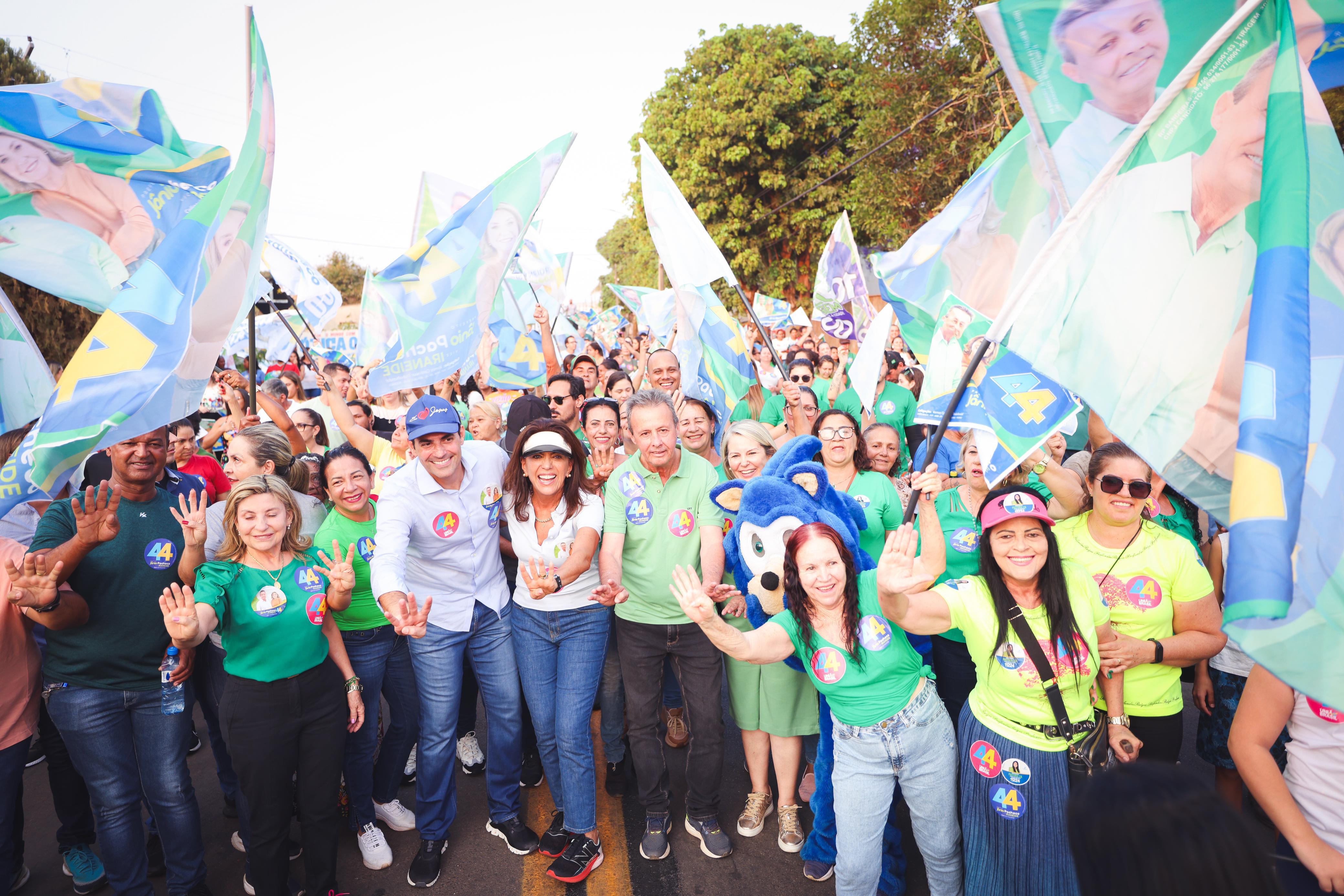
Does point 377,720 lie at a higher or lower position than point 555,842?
higher

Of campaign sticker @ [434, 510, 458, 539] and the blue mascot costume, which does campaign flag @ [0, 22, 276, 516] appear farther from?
the blue mascot costume

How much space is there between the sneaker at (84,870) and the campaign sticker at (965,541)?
4.40m

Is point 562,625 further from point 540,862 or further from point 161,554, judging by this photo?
point 161,554

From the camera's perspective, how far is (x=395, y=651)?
12.8 feet

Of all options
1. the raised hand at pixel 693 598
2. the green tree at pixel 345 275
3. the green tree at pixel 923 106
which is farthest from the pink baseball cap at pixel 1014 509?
the green tree at pixel 345 275

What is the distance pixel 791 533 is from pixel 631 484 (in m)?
1.04

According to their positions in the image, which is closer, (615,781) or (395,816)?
(395,816)

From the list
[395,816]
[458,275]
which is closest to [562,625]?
[395,816]

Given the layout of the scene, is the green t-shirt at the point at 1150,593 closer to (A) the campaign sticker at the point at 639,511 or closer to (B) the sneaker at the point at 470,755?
(A) the campaign sticker at the point at 639,511

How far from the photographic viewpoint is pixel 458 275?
206 inches

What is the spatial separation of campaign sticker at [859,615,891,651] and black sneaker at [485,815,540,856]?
6.98ft

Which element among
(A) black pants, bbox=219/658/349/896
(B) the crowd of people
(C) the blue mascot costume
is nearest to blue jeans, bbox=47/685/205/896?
(B) the crowd of people

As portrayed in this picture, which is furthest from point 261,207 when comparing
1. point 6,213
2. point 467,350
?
point 467,350

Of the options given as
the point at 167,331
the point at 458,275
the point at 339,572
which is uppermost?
the point at 458,275
